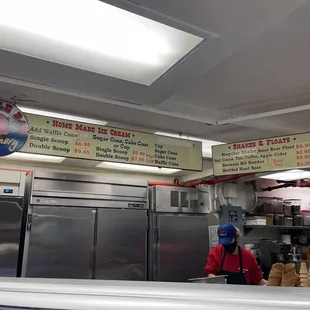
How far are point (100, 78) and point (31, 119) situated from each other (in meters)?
1.06

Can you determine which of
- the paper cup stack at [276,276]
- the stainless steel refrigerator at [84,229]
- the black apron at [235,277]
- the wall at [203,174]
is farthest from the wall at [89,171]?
the paper cup stack at [276,276]

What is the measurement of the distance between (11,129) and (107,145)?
3.14 ft

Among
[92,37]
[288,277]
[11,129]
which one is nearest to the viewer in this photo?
[288,277]

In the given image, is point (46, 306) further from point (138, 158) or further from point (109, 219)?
point (109, 219)

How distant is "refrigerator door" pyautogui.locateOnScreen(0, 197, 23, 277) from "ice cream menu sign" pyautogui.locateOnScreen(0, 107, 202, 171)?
3.87 feet

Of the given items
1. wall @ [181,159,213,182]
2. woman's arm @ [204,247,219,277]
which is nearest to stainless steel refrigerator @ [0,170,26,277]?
woman's arm @ [204,247,219,277]

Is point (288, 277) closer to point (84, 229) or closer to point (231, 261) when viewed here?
point (231, 261)

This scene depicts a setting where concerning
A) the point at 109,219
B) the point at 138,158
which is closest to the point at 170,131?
the point at 138,158

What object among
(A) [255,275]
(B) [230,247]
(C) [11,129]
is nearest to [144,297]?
(C) [11,129]

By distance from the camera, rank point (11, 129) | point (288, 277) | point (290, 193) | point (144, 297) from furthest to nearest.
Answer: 1. point (290, 193)
2. point (11, 129)
3. point (288, 277)
4. point (144, 297)

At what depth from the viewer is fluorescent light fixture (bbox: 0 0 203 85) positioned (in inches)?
67.2

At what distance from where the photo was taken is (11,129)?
3.02 metres

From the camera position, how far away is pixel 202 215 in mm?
5461

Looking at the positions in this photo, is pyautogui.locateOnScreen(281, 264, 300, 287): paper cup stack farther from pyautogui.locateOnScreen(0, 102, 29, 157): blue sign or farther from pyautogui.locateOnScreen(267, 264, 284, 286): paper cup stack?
pyautogui.locateOnScreen(0, 102, 29, 157): blue sign
